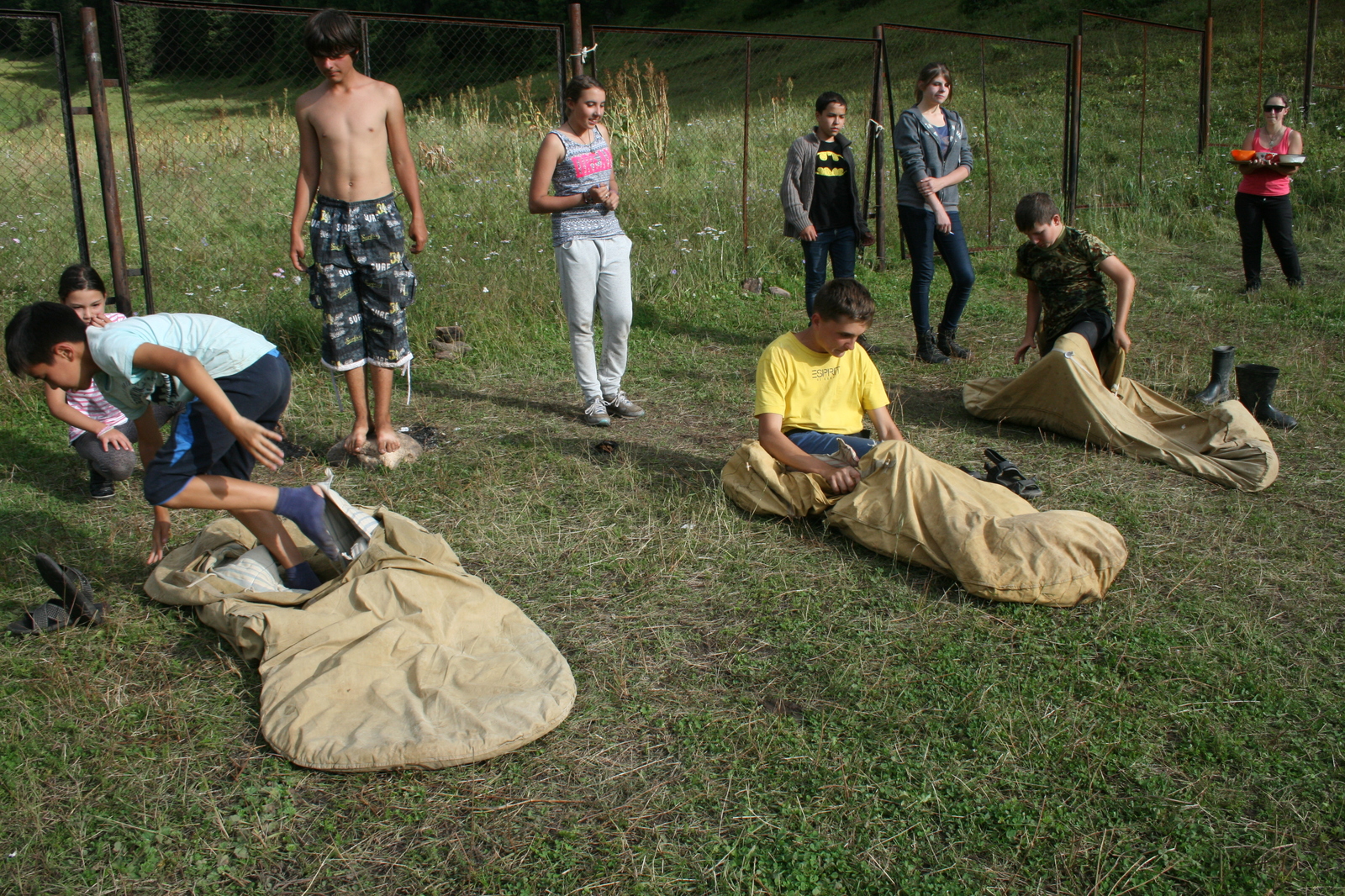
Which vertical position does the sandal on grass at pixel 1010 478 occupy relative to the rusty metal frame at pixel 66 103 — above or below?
below

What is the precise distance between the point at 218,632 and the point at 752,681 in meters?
1.84

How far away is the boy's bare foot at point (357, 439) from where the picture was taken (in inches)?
193

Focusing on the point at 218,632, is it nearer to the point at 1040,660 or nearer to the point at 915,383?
the point at 1040,660

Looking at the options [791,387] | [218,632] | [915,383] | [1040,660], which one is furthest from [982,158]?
[218,632]

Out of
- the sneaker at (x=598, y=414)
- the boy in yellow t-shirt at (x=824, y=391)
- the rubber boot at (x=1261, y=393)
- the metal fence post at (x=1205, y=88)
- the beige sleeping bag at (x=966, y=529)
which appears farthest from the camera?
the metal fence post at (x=1205, y=88)

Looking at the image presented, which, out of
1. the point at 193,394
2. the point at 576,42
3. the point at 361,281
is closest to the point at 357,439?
the point at 361,281

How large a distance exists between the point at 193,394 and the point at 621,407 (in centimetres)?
281

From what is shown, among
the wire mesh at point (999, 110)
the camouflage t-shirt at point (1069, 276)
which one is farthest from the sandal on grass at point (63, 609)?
the wire mesh at point (999, 110)

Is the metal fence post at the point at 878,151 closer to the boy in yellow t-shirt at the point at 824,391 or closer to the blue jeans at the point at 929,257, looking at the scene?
the blue jeans at the point at 929,257

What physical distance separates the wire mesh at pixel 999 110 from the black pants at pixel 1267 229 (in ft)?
7.52

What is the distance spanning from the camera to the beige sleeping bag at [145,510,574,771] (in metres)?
2.66

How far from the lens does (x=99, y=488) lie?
4.54m

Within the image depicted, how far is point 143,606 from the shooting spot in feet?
11.3

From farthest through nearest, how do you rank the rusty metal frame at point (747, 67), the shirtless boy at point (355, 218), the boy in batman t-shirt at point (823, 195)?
the rusty metal frame at point (747, 67) → the boy in batman t-shirt at point (823, 195) → the shirtless boy at point (355, 218)
